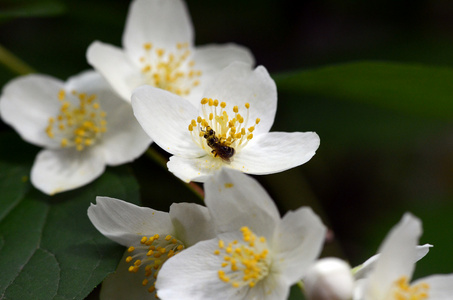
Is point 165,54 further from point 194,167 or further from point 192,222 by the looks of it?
point 192,222

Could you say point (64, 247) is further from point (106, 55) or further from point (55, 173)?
point (106, 55)

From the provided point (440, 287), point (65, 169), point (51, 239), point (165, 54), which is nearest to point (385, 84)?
point (165, 54)

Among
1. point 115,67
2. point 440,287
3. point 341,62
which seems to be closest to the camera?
point 440,287

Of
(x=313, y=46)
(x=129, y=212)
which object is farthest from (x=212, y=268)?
(x=313, y=46)

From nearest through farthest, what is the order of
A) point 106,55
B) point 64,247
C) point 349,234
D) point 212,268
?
point 212,268
point 64,247
point 106,55
point 349,234

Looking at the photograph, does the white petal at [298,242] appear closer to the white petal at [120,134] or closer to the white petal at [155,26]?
the white petal at [120,134]

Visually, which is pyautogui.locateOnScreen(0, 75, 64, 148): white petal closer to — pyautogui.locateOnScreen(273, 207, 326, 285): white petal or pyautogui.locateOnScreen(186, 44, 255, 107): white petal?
pyautogui.locateOnScreen(186, 44, 255, 107): white petal
